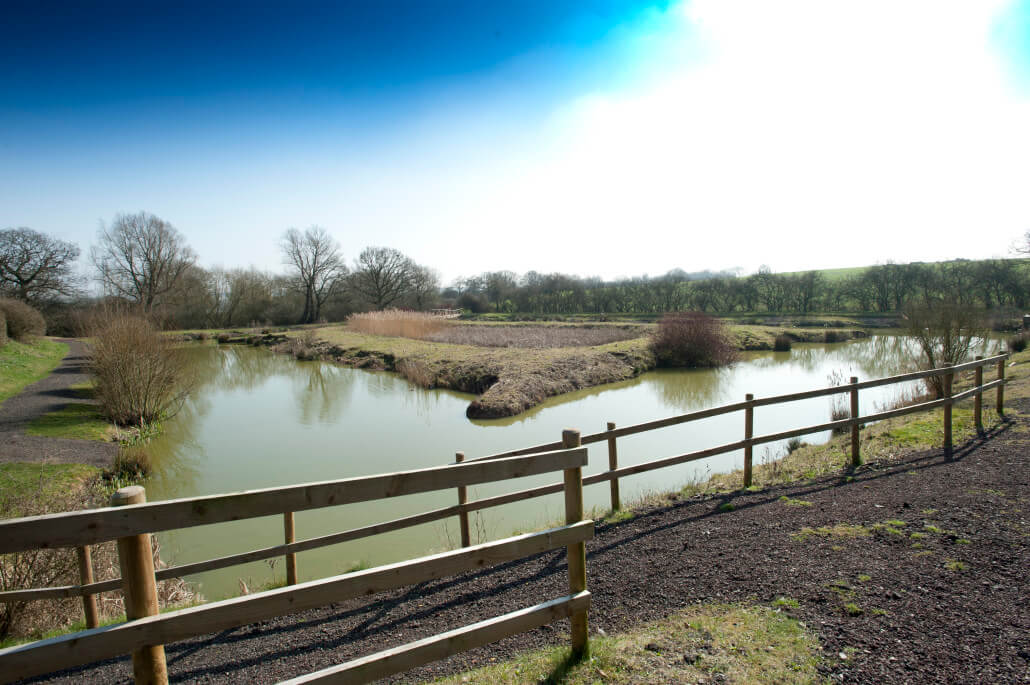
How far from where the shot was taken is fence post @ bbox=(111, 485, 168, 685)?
192 centimetres

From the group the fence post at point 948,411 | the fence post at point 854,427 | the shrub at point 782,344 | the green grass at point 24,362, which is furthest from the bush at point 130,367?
the shrub at point 782,344

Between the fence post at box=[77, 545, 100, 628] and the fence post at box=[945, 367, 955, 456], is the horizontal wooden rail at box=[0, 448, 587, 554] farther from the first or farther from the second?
the fence post at box=[945, 367, 955, 456]

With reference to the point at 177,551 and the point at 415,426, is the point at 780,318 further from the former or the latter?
the point at 177,551

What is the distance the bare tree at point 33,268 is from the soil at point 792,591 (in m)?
51.1

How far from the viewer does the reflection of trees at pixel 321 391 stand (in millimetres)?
17955

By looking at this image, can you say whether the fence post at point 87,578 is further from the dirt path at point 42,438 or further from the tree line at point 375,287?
the tree line at point 375,287

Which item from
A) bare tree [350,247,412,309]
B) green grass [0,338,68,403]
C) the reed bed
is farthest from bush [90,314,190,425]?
bare tree [350,247,412,309]

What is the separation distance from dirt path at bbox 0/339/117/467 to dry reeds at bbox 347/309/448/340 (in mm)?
19832

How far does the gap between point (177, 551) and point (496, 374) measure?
1412cm

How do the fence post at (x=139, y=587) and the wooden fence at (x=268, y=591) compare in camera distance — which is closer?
the wooden fence at (x=268, y=591)

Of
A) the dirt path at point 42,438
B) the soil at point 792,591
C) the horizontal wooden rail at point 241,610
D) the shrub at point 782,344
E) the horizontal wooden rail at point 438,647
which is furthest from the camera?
the shrub at point 782,344

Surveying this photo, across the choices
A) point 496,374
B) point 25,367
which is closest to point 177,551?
point 496,374

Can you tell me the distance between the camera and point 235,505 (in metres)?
2.15

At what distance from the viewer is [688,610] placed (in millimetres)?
3807
